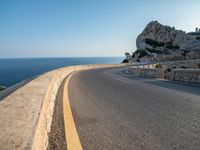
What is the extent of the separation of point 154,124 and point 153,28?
124m

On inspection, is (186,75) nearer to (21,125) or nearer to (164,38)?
(21,125)

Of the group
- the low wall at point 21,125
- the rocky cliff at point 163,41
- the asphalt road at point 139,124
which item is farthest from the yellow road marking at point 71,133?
the rocky cliff at point 163,41

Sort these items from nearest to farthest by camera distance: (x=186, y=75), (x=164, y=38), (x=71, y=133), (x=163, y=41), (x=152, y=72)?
(x=71, y=133), (x=186, y=75), (x=152, y=72), (x=163, y=41), (x=164, y=38)

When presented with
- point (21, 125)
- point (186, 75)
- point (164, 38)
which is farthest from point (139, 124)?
point (164, 38)

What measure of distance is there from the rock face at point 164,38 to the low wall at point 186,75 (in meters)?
93.4

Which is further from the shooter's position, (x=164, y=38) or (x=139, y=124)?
(x=164, y=38)

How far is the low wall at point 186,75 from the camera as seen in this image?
491 inches

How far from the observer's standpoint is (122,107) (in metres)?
6.23

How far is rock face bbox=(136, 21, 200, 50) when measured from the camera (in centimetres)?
10531

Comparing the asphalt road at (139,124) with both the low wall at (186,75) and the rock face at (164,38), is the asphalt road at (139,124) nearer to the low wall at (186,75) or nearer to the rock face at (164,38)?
the low wall at (186,75)

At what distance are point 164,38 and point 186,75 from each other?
11014cm

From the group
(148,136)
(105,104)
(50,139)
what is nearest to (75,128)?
(50,139)

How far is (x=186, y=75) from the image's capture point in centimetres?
1326

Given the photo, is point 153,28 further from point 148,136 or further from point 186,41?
point 148,136
